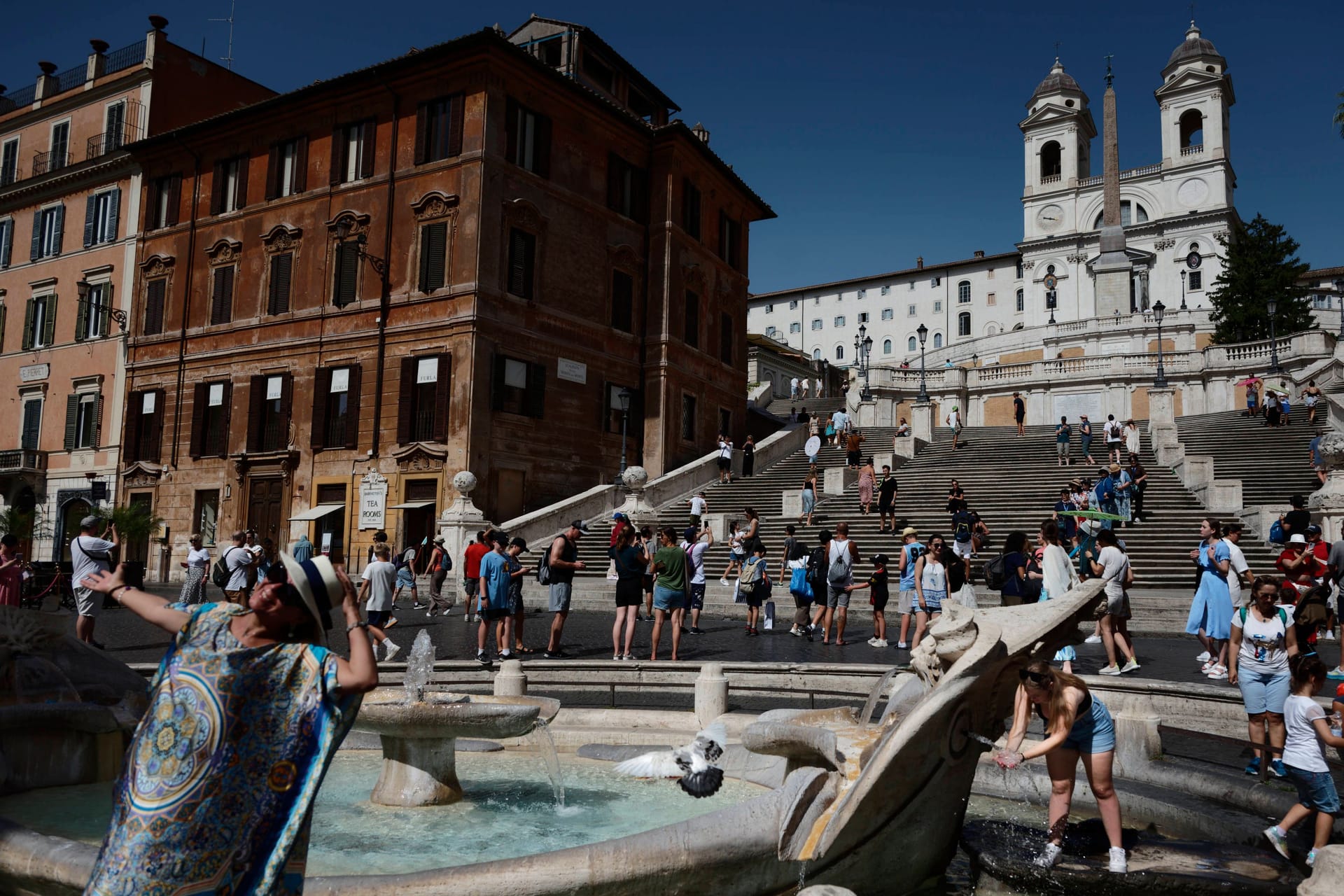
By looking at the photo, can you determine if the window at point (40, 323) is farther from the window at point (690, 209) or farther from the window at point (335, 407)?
the window at point (690, 209)

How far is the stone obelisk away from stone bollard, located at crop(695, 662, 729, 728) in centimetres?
6120

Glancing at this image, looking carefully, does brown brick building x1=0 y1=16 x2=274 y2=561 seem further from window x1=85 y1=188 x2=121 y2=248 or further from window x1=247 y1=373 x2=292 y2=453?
window x1=247 y1=373 x2=292 y2=453

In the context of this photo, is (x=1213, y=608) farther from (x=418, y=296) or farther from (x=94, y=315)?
(x=94, y=315)

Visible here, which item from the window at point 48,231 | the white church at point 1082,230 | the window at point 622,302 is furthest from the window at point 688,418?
the white church at point 1082,230

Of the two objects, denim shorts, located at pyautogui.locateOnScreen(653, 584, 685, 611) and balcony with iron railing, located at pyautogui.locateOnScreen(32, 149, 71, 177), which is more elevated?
balcony with iron railing, located at pyautogui.locateOnScreen(32, 149, 71, 177)

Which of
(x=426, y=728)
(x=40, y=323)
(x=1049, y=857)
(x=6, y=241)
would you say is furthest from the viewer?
(x=6, y=241)

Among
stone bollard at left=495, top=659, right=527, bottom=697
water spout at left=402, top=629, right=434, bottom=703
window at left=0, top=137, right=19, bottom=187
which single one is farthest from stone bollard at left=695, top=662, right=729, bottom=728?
window at left=0, top=137, right=19, bottom=187

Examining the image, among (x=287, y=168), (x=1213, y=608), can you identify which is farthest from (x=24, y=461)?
(x=1213, y=608)

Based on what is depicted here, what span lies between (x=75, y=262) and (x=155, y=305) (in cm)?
524

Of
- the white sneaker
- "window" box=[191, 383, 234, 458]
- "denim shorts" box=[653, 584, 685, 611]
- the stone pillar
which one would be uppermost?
"window" box=[191, 383, 234, 458]

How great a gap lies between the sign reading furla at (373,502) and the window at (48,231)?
18327 mm

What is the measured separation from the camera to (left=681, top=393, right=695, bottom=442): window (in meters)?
32.6

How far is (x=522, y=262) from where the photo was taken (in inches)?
1103

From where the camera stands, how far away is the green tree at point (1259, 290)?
52.9 metres
